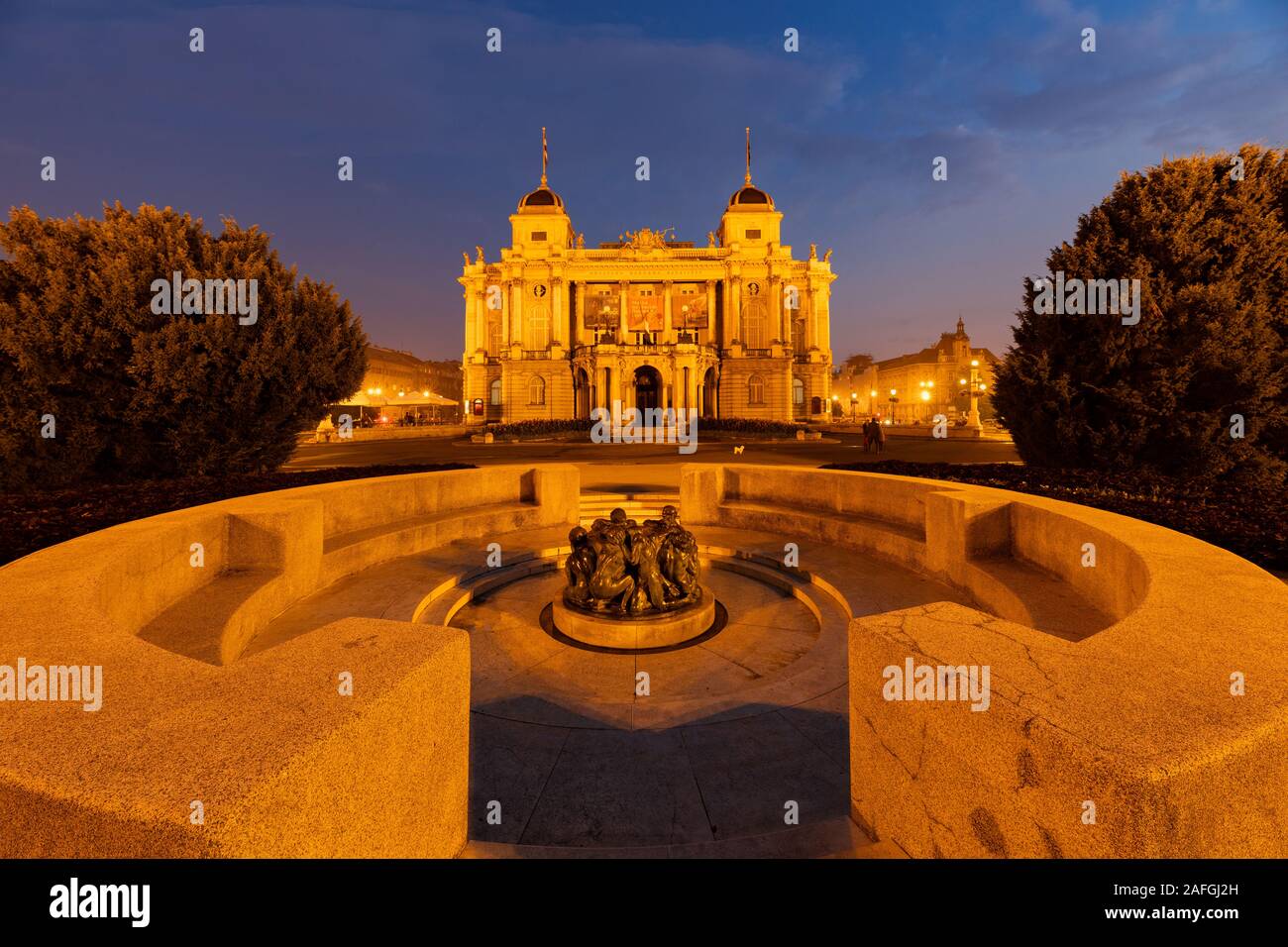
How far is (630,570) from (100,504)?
7246mm

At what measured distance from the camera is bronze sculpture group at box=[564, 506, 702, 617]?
19.9ft

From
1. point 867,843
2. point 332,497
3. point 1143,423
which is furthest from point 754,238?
point 867,843

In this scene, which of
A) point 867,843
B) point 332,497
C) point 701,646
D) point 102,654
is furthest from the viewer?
point 332,497

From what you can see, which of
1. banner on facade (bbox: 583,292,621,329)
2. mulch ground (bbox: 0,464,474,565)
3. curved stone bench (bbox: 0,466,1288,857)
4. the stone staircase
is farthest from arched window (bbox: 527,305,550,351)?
curved stone bench (bbox: 0,466,1288,857)

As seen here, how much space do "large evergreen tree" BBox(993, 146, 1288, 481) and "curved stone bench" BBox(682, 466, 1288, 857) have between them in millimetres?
7266

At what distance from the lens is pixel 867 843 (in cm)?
260

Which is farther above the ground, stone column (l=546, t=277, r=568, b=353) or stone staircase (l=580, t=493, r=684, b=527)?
stone column (l=546, t=277, r=568, b=353)

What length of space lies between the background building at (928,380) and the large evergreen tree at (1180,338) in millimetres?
75883

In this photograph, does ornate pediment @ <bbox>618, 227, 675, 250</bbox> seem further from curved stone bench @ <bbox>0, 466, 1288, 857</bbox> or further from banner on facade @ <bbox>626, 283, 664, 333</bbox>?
curved stone bench @ <bbox>0, 466, 1288, 857</bbox>

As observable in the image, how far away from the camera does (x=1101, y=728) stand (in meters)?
1.74

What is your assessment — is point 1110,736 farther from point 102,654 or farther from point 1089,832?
point 102,654

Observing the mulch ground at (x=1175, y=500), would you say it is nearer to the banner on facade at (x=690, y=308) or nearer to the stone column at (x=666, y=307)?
the stone column at (x=666, y=307)

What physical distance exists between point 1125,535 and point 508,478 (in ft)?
31.2

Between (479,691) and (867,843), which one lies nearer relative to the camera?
(867,843)
